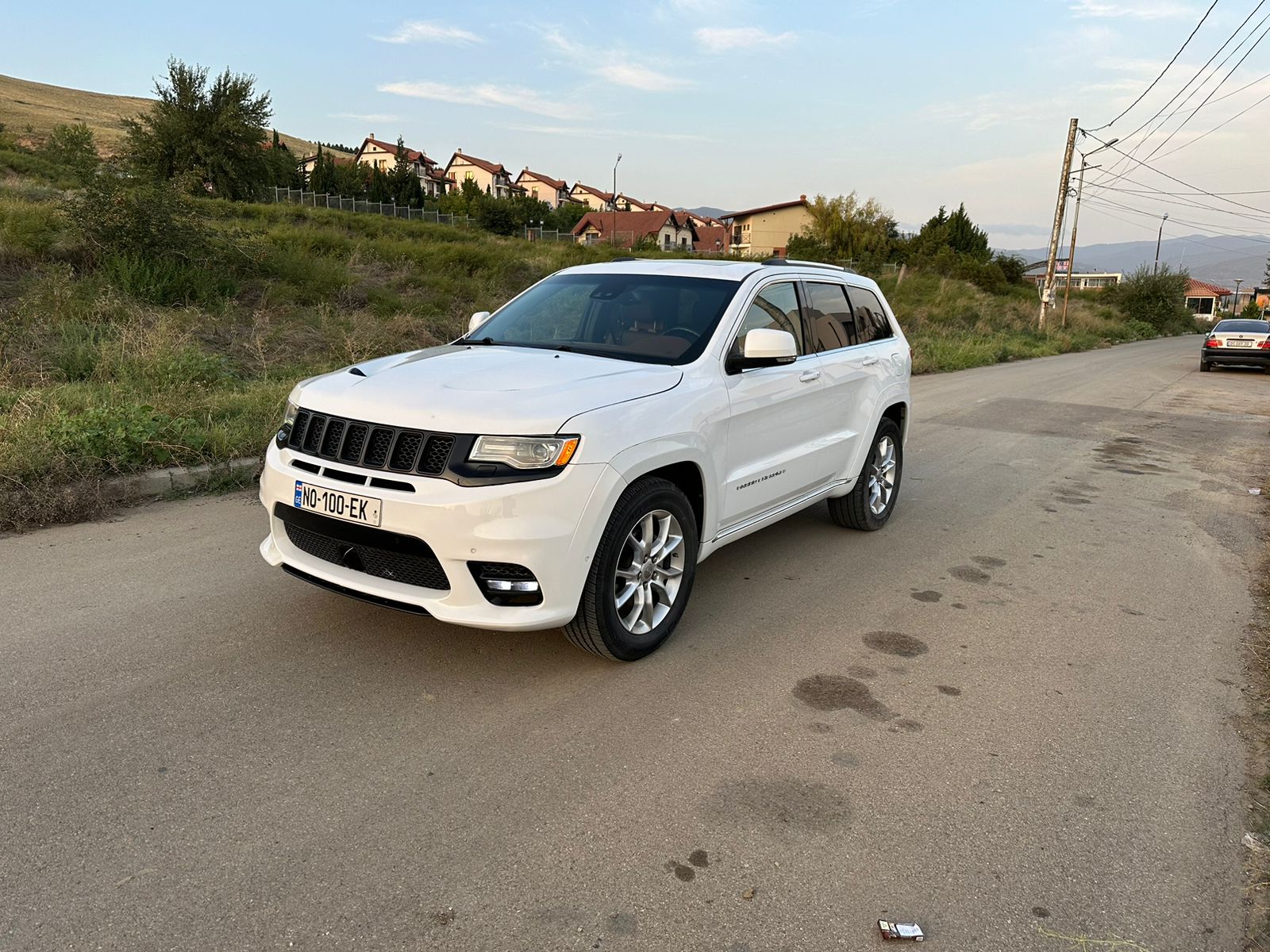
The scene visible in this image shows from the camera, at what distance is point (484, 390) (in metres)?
3.73

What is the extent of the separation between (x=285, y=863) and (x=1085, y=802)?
8.51 feet

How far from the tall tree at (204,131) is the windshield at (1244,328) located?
34588 mm

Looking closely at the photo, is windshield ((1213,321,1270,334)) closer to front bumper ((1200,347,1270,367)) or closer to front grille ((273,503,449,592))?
front bumper ((1200,347,1270,367))

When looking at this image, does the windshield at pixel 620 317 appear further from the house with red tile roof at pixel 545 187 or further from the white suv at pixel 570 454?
the house with red tile roof at pixel 545 187

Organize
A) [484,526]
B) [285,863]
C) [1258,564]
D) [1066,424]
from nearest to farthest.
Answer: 1. [285,863]
2. [484,526]
3. [1258,564]
4. [1066,424]

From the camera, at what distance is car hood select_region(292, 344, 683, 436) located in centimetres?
350

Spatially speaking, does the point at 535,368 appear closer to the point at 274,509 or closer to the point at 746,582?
the point at 274,509

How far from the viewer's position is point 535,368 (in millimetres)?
4094

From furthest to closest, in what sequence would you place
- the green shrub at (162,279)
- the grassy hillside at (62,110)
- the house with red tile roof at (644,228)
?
the house with red tile roof at (644,228), the grassy hillside at (62,110), the green shrub at (162,279)

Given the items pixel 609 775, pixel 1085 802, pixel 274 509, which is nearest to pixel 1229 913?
pixel 1085 802

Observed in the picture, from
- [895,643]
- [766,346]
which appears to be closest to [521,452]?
[766,346]

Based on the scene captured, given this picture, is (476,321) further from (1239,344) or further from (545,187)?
(545,187)

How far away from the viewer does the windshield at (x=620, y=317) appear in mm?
4531

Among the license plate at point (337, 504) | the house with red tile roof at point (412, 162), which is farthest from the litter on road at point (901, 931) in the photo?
the house with red tile roof at point (412, 162)
